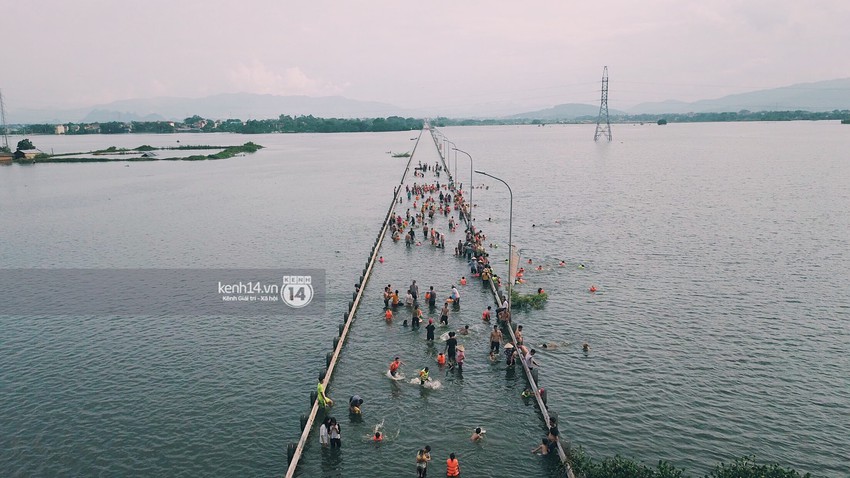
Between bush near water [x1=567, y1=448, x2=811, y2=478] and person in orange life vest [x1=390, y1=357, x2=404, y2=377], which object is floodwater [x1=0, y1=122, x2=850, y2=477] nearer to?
person in orange life vest [x1=390, y1=357, x2=404, y2=377]

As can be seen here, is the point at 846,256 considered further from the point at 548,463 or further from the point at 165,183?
the point at 165,183

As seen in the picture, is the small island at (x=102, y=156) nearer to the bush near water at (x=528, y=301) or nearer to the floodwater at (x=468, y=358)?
the floodwater at (x=468, y=358)

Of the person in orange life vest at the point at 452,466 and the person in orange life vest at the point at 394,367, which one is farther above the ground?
the person in orange life vest at the point at 394,367

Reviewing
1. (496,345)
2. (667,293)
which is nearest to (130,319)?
(496,345)

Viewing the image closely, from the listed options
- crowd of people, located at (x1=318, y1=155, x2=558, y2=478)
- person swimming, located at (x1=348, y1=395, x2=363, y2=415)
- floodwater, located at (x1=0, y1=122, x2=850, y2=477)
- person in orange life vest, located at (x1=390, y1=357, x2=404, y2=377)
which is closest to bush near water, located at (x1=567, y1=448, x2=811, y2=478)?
floodwater, located at (x1=0, y1=122, x2=850, y2=477)

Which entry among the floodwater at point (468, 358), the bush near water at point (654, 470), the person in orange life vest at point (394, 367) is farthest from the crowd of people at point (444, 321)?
the bush near water at point (654, 470)

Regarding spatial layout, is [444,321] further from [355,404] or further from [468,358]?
[355,404]

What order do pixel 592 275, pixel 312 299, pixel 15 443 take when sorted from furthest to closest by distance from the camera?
pixel 592 275, pixel 312 299, pixel 15 443

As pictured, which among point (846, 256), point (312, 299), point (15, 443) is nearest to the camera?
point (15, 443)
